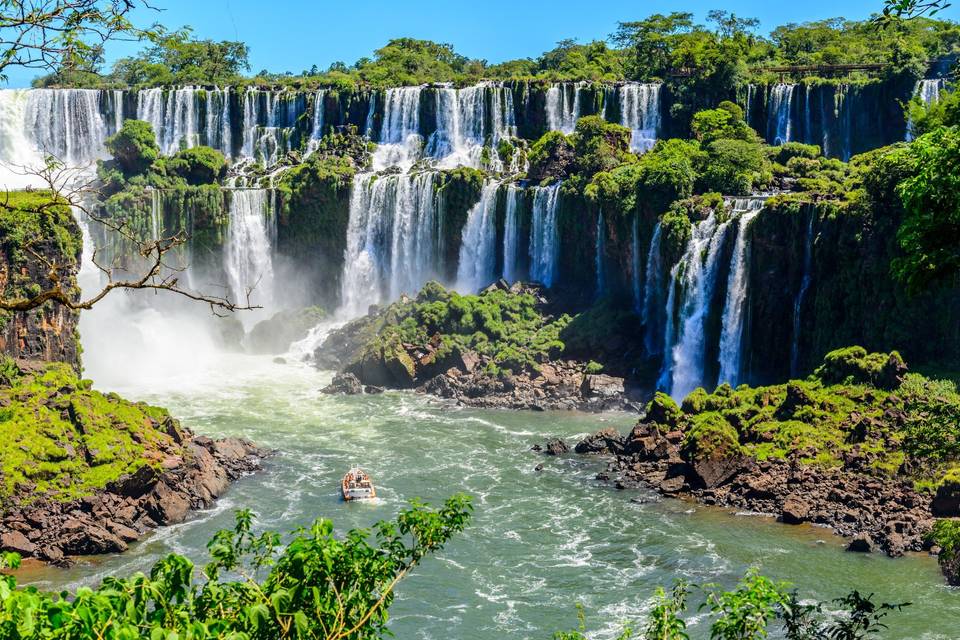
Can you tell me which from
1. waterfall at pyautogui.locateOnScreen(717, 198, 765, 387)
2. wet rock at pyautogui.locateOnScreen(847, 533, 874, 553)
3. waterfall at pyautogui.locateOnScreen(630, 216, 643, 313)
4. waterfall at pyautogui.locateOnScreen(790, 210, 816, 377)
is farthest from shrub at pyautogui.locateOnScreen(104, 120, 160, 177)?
wet rock at pyautogui.locateOnScreen(847, 533, 874, 553)

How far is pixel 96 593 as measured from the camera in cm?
891

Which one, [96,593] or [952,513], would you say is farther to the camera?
[952,513]

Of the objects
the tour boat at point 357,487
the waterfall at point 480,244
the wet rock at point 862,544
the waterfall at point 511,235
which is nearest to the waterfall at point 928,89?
the waterfall at point 511,235

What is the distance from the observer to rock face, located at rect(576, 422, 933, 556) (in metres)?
30.2

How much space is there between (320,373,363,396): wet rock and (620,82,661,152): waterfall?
25863mm

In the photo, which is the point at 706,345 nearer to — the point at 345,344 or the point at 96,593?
the point at 345,344

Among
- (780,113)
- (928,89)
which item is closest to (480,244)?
(780,113)

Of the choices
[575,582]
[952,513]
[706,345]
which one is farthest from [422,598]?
[706,345]

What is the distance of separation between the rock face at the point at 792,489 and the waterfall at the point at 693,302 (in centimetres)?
899

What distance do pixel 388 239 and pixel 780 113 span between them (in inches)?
929

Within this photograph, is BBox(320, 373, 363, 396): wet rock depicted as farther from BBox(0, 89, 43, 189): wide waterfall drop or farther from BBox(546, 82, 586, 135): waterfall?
BBox(0, 89, 43, 189): wide waterfall drop

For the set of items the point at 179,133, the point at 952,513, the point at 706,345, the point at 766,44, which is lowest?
the point at 952,513

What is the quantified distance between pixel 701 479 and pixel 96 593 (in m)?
28.0

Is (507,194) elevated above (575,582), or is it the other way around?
(507,194)
